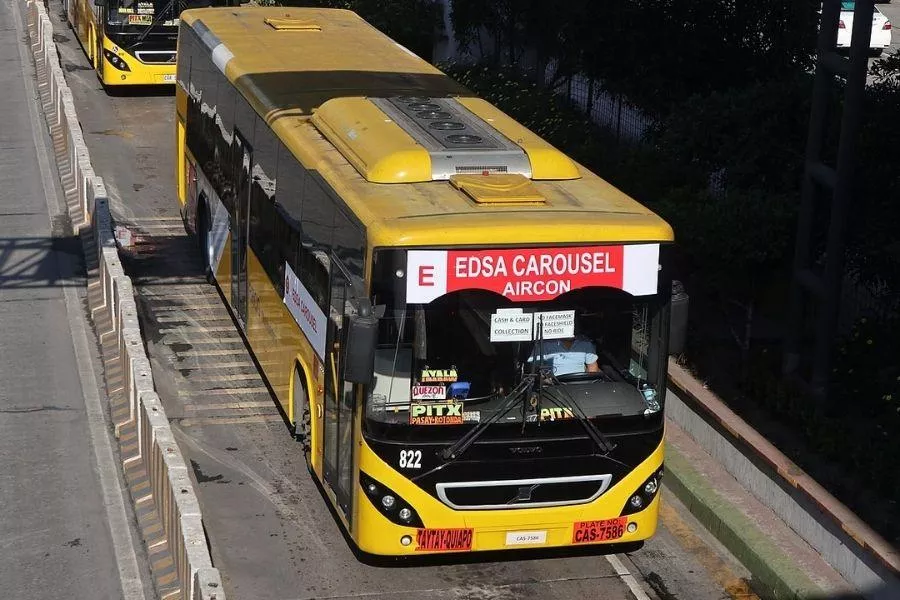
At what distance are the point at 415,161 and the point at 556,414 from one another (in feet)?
7.91


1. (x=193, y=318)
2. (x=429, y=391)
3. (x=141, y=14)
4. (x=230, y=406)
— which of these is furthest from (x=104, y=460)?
(x=141, y=14)

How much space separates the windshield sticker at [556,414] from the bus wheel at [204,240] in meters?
8.86

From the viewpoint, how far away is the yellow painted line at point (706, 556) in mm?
11797

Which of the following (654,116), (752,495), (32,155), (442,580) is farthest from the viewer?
(32,155)

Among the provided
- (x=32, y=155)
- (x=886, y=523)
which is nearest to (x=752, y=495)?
(x=886, y=523)

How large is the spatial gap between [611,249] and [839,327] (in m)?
6.32

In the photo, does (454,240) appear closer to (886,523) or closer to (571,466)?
(571,466)

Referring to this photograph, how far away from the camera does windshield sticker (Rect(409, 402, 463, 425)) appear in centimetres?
1055

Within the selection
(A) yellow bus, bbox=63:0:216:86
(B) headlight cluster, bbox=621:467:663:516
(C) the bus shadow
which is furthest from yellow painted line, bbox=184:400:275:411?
(C) the bus shadow

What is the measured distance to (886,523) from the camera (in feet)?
39.9

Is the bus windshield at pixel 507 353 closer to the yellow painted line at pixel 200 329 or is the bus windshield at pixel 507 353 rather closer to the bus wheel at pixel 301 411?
the bus wheel at pixel 301 411

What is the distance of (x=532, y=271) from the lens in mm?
10445

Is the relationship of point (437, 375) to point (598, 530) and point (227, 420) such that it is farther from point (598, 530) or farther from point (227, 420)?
point (227, 420)

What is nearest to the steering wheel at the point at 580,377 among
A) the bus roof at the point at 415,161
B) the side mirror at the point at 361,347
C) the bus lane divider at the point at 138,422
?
the bus roof at the point at 415,161
